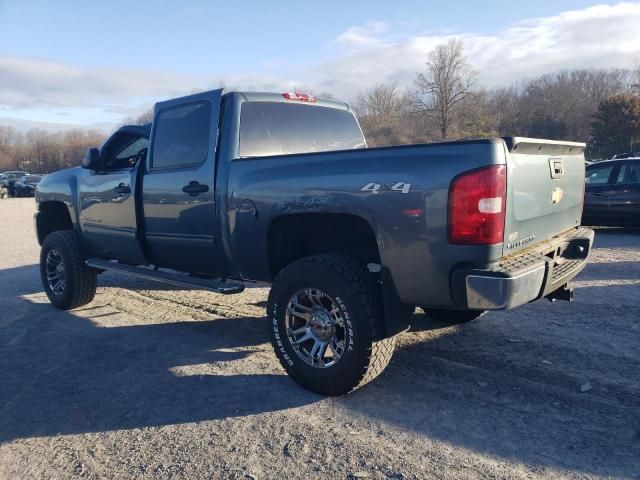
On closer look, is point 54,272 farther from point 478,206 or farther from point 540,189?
point 540,189

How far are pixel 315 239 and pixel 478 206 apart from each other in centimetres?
152

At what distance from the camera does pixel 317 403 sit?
3.45m

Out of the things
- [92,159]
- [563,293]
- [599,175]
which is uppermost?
[92,159]

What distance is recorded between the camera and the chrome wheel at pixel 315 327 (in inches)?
138

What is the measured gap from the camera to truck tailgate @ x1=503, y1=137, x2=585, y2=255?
3.02 m

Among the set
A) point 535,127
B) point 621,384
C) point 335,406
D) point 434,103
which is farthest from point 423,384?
point 535,127

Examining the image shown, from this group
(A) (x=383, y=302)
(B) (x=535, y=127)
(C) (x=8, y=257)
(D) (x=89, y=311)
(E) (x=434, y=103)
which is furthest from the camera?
(B) (x=535, y=127)

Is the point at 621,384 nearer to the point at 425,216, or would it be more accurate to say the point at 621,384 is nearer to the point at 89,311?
the point at 425,216

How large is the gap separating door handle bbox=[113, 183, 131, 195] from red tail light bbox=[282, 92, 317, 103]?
1744 millimetres

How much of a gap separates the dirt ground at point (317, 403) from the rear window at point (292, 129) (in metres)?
1.74

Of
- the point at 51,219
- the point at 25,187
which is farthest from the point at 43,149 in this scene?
the point at 51,219

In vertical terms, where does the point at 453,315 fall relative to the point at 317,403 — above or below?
above

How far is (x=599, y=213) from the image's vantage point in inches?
411

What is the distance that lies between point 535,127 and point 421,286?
50.5 metres
